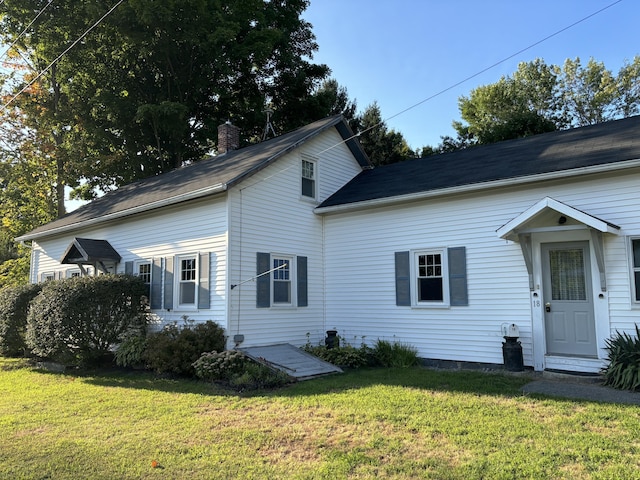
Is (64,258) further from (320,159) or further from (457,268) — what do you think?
(457,268)

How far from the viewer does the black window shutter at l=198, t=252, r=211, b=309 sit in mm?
11070

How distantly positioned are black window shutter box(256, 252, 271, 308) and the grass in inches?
119

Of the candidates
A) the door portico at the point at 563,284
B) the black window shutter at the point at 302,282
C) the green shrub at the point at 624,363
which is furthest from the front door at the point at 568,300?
the black window shutter at the point at 302,282

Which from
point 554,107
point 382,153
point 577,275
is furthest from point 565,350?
point 554,107

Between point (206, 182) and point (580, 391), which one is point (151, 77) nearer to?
point (206, 182)

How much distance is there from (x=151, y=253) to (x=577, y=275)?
33.8 feet

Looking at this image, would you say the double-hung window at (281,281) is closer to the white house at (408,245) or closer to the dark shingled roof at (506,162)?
the white house at (408,245)

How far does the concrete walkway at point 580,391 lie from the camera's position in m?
6.80

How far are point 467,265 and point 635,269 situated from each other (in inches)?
121

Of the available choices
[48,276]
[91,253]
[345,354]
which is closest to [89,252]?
[91,253]

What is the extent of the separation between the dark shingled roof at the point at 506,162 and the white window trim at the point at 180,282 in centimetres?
375

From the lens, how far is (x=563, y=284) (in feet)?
30.4

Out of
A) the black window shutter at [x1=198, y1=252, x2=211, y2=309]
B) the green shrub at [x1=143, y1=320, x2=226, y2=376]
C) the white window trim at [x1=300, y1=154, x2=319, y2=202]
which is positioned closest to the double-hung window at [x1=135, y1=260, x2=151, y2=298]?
the black window shutter at [x1=198, y1=252, x2=211, y2=309]

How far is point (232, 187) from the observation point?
35.5ft
